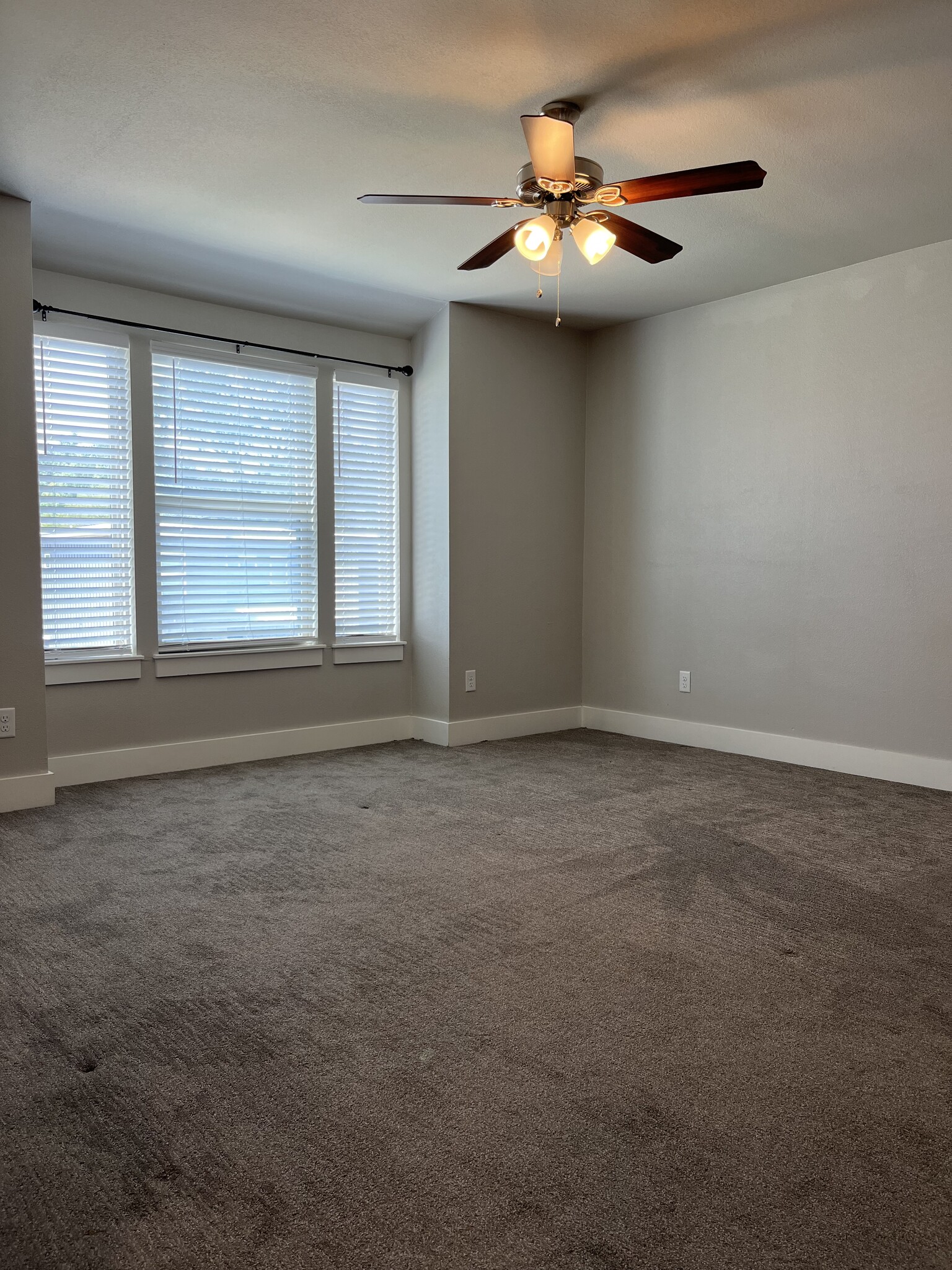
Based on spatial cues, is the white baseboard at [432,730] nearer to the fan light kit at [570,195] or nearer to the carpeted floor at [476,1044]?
the carpeted floor at [476,1044]

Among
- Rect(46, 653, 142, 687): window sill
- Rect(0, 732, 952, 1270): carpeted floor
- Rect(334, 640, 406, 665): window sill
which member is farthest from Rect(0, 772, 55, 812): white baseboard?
Rect(334, 640, 406, 665): window sill

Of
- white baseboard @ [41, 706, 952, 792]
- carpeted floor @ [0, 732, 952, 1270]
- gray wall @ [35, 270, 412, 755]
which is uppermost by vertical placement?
gray wall @ [35, 270, 412, 755]

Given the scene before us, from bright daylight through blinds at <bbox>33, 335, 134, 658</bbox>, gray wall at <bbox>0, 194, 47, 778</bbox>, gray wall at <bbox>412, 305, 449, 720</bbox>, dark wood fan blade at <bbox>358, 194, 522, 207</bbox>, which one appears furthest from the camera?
gray wall at <bbox>412, 305, 449, 720</bbox>

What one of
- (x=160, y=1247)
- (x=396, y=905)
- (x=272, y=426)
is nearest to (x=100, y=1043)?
(x=160, y=1247)

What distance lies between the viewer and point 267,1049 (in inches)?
74.3

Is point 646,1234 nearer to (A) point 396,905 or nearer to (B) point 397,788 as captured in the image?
(A) point 396,905

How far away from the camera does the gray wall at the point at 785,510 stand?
4246mm

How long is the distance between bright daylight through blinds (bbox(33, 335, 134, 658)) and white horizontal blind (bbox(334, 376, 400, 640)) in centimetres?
124

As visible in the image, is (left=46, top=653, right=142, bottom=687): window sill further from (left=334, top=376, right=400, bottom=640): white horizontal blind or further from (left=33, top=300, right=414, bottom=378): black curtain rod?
(left=33, top=300, right=414, bottom=378): black curtain rod

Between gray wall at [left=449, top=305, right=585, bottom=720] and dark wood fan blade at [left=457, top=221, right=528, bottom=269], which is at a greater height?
dark wood fan blade at [left=457, top=221, right=528, bottom=269]

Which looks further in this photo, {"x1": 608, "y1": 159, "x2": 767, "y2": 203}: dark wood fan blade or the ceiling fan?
the ceiling fan

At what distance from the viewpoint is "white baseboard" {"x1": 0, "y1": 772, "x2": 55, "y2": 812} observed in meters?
3.82

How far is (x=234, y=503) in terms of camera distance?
4844 mm

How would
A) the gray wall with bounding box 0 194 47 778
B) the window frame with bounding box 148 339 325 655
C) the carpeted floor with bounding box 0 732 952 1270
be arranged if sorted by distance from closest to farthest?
the carpeted floor with bounding box 0 732 952 1270 → the gray wall with bounding box 0 194 47 778 → the window frame with bounding box 148 339 325 655
